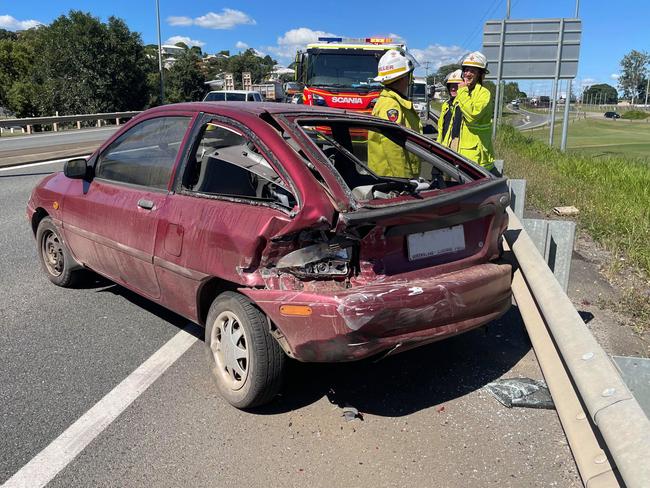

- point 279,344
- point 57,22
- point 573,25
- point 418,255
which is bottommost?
point 279,344

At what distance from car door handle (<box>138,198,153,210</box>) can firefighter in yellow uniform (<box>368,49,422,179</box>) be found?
1.78 metres

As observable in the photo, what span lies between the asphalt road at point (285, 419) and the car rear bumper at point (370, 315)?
49 cm

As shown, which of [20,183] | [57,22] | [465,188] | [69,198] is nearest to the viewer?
[465,188]

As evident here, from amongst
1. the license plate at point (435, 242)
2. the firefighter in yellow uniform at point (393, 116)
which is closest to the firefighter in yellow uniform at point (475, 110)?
the firefighter in yellow uniform at point (393, 116)

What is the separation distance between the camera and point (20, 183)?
440 inches

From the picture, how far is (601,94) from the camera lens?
149m

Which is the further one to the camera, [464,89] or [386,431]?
[464,89]

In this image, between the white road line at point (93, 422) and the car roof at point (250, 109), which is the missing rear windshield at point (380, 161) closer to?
the car roof at point (250, 109)

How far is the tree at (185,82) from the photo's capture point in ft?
210

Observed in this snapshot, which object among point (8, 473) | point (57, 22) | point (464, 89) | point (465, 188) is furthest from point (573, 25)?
point (57, 22)

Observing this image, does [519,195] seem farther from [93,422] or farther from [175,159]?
[93,422]

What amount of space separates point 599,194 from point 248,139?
6.90 m

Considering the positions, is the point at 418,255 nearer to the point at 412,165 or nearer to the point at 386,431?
the point at 386,431

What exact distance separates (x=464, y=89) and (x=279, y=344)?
11.4ft
